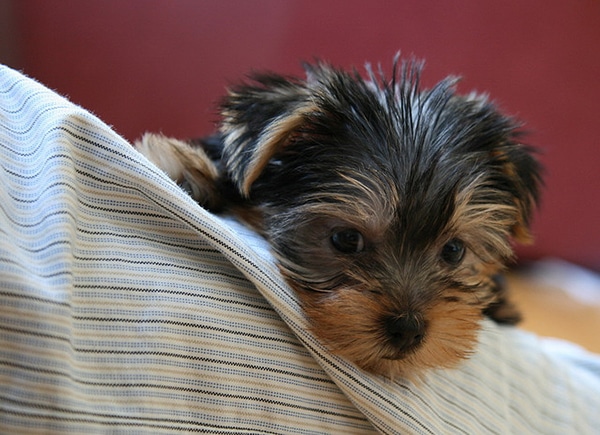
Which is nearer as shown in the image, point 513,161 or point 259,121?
point 259,121

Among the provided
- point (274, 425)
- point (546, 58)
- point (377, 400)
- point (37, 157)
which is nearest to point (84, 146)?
point (37, 157)

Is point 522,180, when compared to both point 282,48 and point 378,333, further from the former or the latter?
point 282,48

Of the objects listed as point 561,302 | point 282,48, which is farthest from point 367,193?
point 561,302

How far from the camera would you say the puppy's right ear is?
A: 4.74 ft

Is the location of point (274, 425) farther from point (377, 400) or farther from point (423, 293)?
point (423, 293)

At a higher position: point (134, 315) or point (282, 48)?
point (282, 48)

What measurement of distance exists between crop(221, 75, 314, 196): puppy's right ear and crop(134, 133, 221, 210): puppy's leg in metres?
0.06

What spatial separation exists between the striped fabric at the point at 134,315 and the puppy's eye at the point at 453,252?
0.43m

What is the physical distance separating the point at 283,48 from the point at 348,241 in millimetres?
1589

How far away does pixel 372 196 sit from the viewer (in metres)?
1.43

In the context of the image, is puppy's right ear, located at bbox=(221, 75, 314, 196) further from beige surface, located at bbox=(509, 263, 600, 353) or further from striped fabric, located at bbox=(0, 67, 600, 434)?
beige surface, located at bbox=(509, 263, 600, 353)

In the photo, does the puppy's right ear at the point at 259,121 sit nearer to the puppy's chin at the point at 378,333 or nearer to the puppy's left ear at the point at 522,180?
the puppy's chin at the point at 378,333

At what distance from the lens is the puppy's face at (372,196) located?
4.51 feet

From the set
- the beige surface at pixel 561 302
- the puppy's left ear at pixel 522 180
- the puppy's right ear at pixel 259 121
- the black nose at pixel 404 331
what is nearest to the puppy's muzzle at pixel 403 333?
the black nose at pixel 404 331
